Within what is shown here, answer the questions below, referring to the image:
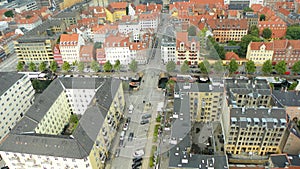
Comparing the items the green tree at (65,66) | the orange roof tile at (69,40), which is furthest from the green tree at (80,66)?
the orange roof tile at (69,40)

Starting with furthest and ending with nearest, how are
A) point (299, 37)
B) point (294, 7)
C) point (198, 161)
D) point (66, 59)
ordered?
point (294, 7) → point (299, 37) → point (66, 59) → point (198, 161)

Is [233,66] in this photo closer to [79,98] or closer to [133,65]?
[133,65]

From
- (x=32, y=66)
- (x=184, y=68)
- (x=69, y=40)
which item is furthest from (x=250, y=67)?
(x=32, y=66)

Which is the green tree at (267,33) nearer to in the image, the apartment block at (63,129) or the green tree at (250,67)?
the green tree at (250,67)

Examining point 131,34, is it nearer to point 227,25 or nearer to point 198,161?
point 227,25

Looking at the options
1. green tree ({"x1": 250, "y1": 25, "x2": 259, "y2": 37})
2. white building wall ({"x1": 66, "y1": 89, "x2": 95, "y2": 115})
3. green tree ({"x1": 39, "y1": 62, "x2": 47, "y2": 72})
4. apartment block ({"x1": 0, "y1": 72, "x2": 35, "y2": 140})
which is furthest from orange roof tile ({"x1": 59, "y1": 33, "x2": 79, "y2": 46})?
green tree ({"x1": 250, "y1": 25, "x2": 259, "y2": 37})

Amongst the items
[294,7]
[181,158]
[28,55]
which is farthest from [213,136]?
[294,7]
